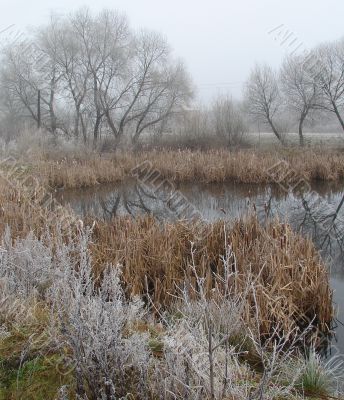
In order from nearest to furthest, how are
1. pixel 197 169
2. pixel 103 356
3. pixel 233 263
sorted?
pixel 103 356
pixel 233 263
pixel 197 169

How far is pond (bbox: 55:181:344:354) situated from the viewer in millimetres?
6633

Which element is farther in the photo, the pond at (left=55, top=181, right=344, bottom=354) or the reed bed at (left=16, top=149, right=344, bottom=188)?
the reed bed at (left=16, top=149, right=344, bottom=188)

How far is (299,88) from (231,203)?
12.1 meters

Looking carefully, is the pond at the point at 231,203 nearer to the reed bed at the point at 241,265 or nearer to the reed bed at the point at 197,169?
the reed bed at the point at 197,169

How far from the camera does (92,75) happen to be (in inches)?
776

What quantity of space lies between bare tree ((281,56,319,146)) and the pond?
8.98 m

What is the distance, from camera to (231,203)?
8805 mm

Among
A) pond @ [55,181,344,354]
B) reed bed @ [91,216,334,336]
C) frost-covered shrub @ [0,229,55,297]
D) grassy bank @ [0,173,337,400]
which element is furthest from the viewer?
pond @ [55,181,344,354]

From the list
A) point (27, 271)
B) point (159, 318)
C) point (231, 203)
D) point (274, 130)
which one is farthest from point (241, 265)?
point (274, 130)

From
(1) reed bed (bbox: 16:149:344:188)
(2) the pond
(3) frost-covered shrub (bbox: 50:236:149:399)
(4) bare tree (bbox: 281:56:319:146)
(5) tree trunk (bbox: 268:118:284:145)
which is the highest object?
(4) bare tree (bbox: 281:56:319:146)

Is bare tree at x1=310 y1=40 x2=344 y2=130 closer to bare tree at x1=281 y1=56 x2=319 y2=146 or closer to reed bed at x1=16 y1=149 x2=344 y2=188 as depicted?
bare tree at x1=281 y1=56 x2=319 y2=146

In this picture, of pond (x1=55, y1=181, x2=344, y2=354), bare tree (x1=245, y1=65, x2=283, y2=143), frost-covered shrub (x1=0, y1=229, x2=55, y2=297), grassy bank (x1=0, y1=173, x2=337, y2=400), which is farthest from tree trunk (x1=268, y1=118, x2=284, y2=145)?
frost-covered shrub (x1=0, y1=229, x2=55, y2=297)

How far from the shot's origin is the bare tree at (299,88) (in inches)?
710

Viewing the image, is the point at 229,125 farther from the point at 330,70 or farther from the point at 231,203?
the point at 231,203
